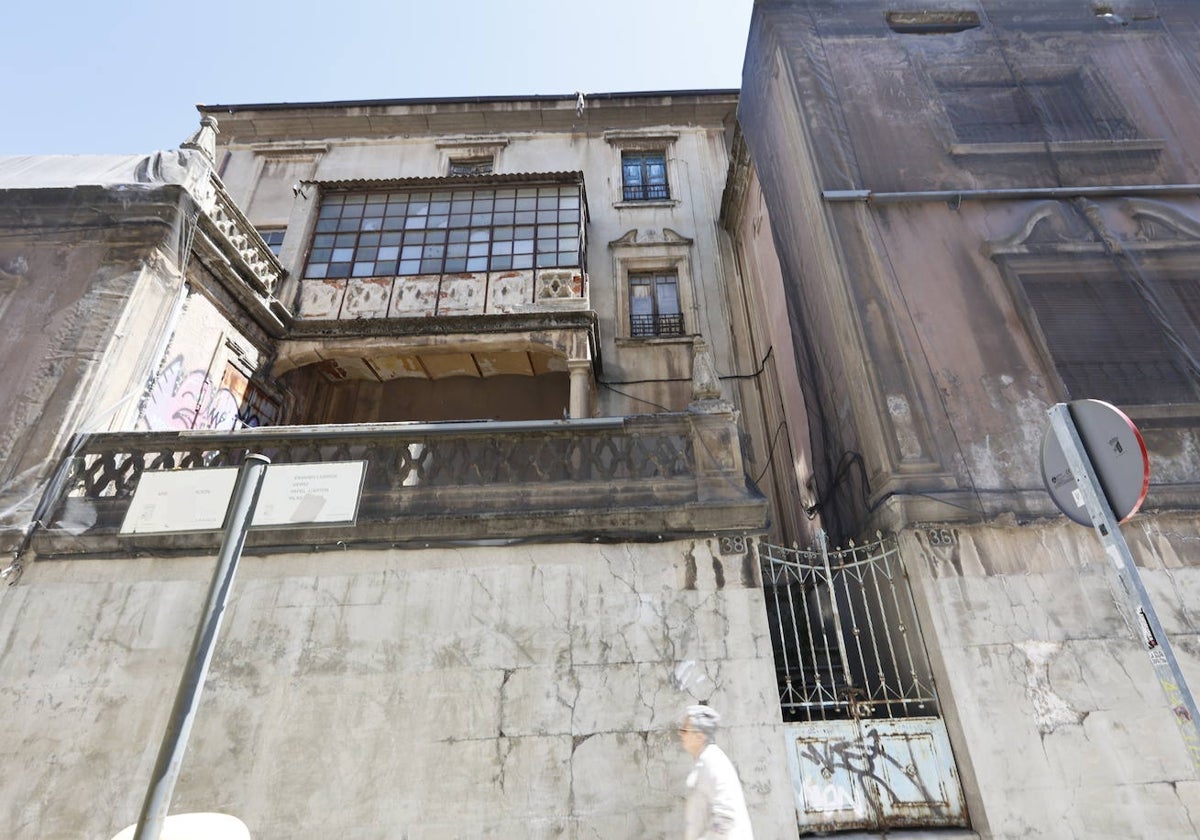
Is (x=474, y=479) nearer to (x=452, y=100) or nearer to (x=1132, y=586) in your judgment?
(x=1132, y=586)

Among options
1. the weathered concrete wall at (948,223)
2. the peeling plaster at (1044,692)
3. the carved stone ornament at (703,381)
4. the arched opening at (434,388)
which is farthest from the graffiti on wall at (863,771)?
the arched opening at (434,388)

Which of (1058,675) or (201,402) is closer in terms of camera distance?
(1058,675)

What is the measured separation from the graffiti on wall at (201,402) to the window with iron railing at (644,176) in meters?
9.83

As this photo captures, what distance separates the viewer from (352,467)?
5.82m

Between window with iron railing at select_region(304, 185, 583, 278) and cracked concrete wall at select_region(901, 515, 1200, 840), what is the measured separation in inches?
334

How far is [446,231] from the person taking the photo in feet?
38.1

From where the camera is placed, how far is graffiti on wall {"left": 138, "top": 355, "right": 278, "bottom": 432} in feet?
24.5

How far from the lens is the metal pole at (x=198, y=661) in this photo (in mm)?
2240

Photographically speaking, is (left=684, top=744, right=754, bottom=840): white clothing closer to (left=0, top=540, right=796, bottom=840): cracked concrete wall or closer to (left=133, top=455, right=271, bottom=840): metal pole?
(left=0, top=540, right=796, bottom=840): cracked concrete wall

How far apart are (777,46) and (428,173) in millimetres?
9302

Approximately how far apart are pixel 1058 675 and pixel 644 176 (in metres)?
13.6

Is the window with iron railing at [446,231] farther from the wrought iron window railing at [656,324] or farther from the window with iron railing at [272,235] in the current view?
the window with iron railing at [272,235]

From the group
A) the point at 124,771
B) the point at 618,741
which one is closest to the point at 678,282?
the point at 618,741

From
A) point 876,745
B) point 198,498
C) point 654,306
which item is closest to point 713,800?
point 876,745
